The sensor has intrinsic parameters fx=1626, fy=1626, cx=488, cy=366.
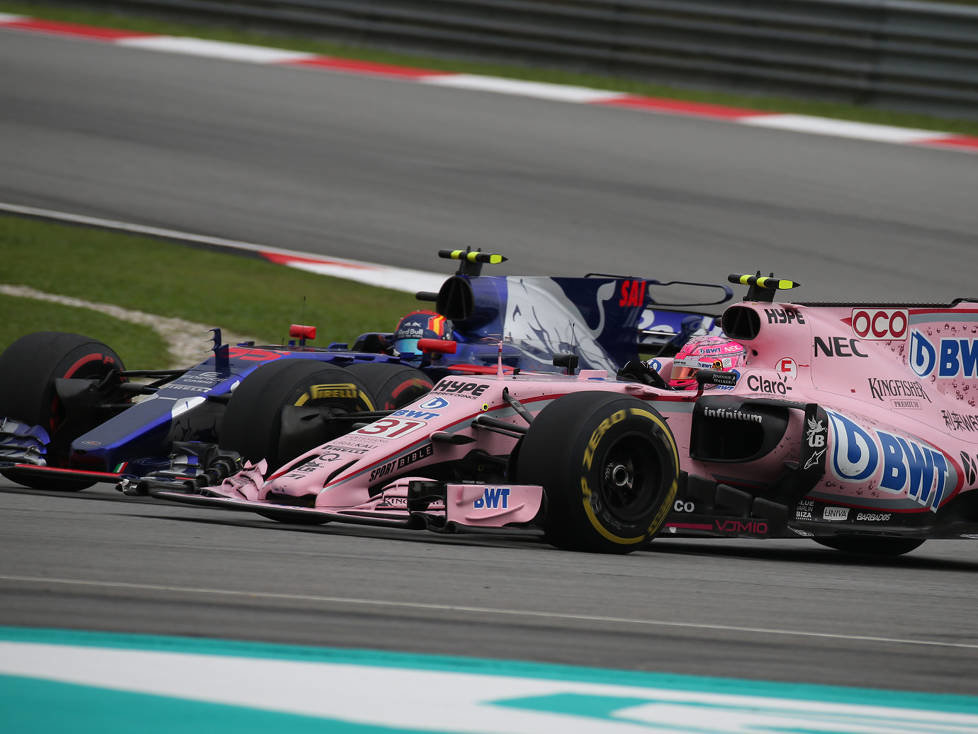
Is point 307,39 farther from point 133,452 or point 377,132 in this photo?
point 133,452

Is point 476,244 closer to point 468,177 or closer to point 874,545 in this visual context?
point 468,177

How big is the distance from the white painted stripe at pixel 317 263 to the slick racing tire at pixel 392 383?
18.4 feet

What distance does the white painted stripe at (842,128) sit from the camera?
2038cm

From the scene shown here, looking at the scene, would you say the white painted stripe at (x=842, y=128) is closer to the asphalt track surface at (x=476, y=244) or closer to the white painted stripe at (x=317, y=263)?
the asphalt track surface at (x=476, y=244)

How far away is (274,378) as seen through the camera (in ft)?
29.0

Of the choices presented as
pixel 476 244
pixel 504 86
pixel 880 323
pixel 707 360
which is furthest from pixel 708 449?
pixel 504 86

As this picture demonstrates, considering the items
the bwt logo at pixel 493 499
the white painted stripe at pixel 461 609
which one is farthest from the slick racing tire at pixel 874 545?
the white painted stripe at pixel 461 609

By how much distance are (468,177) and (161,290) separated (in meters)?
4.60

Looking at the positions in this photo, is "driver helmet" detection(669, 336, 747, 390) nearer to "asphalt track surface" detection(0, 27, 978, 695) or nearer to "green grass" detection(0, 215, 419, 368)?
"asphalt track surface" detection(0, 27, 978, 695)

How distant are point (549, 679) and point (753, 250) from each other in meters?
12.3

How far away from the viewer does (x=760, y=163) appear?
1942 cm

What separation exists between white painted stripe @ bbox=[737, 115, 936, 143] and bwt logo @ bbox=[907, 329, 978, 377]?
10.6 meters

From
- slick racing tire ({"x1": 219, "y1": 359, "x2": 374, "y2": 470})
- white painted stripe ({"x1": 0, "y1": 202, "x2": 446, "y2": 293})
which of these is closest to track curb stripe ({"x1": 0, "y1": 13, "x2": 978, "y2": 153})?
white painted stripe ({"x1": 0, "y1": 202, "x2": 446, "y2": 293})

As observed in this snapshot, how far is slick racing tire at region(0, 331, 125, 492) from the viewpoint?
972 centimetres
